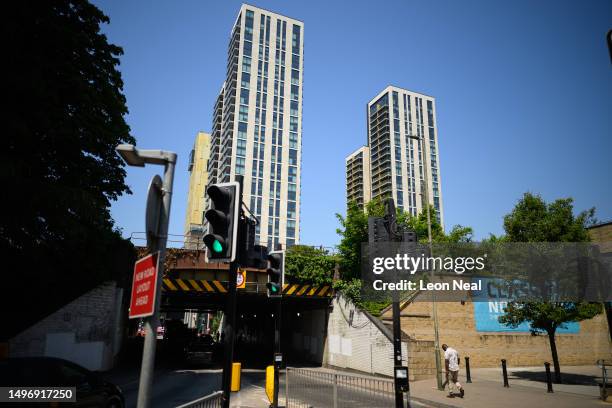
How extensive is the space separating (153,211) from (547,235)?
65.7ft

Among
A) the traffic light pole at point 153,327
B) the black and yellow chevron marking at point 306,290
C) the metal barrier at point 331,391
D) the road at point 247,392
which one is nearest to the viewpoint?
the traffic light pole at point 153,327

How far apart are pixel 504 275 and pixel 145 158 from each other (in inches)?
773

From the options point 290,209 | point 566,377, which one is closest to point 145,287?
point 566,377

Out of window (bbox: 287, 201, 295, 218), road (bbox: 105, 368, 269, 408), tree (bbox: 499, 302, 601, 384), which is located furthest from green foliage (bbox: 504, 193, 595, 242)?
window (bbox: 287, 201, 295, 218)

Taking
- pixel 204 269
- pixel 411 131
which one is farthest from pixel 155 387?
pixel 411 131

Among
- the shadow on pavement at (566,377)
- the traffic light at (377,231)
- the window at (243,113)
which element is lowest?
the shadow on pavement at (566,377)

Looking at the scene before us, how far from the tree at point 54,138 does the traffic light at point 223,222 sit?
836 centimetres

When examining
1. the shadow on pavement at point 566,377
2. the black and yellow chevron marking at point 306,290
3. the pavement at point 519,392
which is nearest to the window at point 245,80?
the black and yellow chevron marking at point 306,290

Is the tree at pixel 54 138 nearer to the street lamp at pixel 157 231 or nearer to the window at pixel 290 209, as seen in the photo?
the street lamp at pixel 157 231

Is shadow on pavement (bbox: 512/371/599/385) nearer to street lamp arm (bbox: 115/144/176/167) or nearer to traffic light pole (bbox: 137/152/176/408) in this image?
traffic light pole (bbox: 137/152/176/408)

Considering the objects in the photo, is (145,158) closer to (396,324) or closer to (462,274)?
(396,324)

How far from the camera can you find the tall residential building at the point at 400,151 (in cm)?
11725

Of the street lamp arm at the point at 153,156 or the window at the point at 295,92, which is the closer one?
the street lamp arm at the point at 153,156

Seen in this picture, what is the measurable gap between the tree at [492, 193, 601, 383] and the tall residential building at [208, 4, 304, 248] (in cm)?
7520
